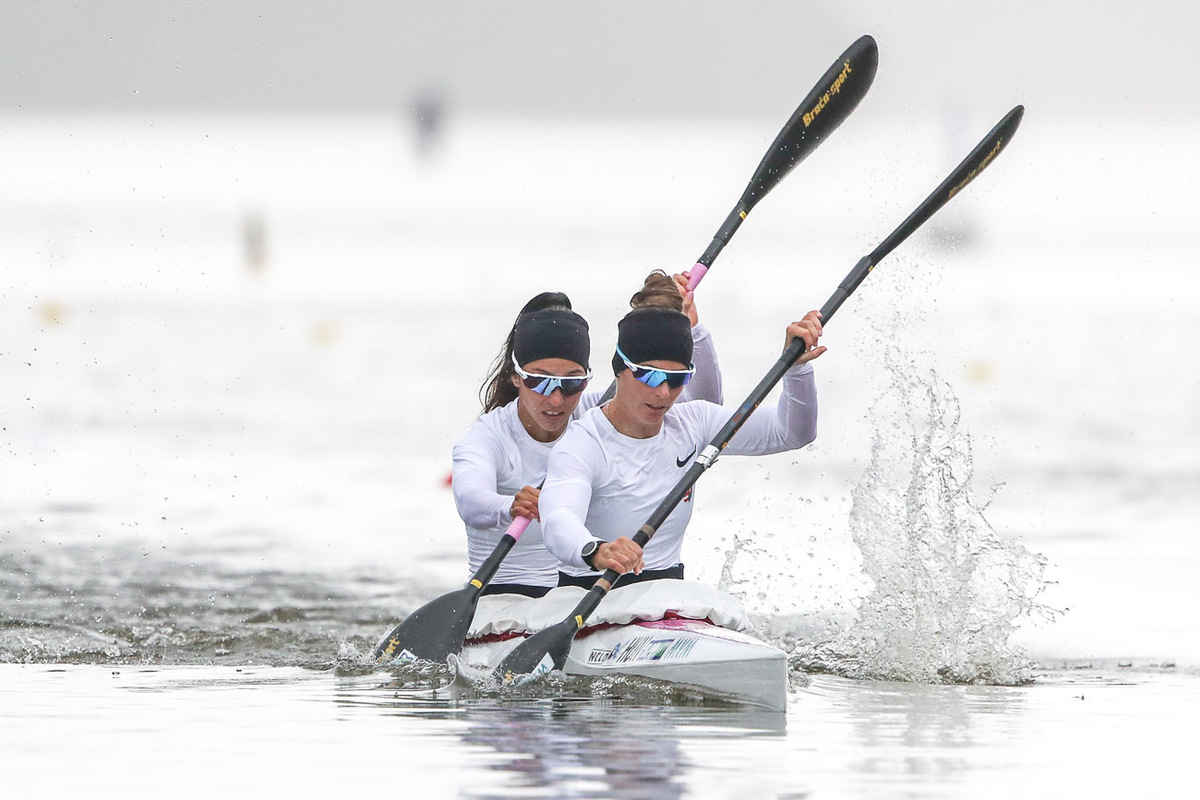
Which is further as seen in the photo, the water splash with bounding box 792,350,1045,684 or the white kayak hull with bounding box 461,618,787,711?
the water splash with bounding box 792,350,1045,684

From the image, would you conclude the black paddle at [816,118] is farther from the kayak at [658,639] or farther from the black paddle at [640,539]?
the kayak at [658,639]

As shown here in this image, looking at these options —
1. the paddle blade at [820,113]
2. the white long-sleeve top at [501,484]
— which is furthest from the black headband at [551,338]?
the paddle blade at [820,113]

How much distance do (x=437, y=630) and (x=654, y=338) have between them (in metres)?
1.74

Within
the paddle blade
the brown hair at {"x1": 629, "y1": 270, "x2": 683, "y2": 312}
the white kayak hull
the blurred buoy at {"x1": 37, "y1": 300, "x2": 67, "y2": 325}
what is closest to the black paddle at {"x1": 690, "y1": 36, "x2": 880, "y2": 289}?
the paddle blade

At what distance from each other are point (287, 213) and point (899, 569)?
47.0 meters

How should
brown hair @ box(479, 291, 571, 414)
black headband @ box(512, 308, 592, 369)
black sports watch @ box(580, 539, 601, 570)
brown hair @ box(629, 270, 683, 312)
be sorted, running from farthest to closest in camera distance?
brown hair @ box(629, 270, 683, 312) → brown hair @ box(479, 291, 571, 414) → black headband @ box(512, 308, 592, 369) → black sports watch @ box(580, 539, 601, 570)

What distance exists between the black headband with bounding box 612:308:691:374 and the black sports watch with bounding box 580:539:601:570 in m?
0.73

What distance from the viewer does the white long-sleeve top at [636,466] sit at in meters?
6.82

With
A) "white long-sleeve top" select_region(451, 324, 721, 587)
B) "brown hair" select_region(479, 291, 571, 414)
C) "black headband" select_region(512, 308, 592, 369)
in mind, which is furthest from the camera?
"brown hair" select_region(479, 291, 571, 414)

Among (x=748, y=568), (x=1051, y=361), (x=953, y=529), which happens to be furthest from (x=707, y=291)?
(x=953, y=529)

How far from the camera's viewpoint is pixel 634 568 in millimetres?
6625

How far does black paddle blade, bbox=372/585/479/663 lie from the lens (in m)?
7.54

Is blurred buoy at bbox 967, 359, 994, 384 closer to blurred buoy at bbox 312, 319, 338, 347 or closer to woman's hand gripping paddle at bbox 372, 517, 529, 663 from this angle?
blurred buoy at bbox 312, 319, 338, 347

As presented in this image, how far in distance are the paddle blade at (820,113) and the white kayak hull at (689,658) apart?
3.22 metres
